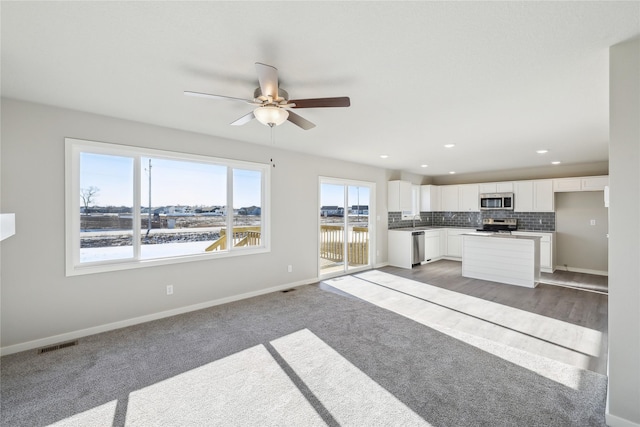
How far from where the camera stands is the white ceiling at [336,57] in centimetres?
150

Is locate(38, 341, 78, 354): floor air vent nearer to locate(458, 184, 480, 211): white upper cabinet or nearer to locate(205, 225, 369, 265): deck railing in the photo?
locate(205, 225, 369, 265): deck railing

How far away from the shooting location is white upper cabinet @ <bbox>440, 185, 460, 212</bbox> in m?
7.84

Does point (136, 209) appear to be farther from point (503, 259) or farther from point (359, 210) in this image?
point (503, 259)

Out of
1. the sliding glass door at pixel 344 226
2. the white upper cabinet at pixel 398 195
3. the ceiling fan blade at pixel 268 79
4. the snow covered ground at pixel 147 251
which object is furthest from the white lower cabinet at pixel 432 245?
the ceiling fan blade at pixel 268 79

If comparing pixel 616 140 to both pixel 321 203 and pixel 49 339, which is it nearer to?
pixel 321 203

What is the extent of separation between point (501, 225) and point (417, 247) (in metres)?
2.43

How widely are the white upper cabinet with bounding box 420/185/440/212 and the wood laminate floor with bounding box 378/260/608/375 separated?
2.47 metres

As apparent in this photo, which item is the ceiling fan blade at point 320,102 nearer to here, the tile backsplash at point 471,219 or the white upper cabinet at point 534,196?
the tile backsplash at point 471,219

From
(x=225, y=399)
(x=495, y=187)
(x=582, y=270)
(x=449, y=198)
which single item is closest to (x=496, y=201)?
(x=495, y=187)

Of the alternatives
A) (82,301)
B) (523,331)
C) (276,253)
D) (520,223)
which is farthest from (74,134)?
(520,223)

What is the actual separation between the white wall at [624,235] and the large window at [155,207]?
3.94 metres

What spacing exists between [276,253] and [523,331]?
349cm

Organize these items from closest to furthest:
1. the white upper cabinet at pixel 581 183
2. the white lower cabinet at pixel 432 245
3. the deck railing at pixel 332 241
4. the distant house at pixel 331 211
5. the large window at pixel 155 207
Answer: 1. the large window at pixel 155 207
2. the deck railing at pixel 332 241
3. the distant house at pixel 331 211
4. the white upper cabinet at pixel 581 183
5. the white lower cabinet at pixel 432 245

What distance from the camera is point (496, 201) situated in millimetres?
7008
